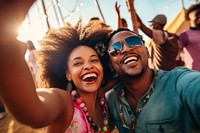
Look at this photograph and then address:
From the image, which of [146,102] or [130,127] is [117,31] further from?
[130,127]

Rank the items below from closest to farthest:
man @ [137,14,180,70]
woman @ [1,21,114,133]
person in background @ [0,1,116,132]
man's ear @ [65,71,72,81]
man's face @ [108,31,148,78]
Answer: person in background @ [0,1,116,132]
woman @ [1,21,114,133]
man's face @ [108,31,148,78]
man's ear @ [65,71,72,81]
man @ [137,14,180,70]

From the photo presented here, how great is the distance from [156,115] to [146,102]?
0.16m

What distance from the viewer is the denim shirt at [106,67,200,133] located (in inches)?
70.9

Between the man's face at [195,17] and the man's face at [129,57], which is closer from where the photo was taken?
the man's face at [129,57]

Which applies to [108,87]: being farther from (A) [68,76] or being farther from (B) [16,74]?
(B) [16,74]

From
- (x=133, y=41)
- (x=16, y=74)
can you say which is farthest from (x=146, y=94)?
(x=16, y=74)

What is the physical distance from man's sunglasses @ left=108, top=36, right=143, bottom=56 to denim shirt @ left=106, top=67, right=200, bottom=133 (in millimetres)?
348

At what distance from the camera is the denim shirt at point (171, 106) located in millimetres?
1801

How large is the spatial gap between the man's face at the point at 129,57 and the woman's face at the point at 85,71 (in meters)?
0.18

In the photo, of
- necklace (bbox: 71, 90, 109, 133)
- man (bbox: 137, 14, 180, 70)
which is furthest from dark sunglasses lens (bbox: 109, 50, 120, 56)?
man (bbox: 137, 14, 180, 70)

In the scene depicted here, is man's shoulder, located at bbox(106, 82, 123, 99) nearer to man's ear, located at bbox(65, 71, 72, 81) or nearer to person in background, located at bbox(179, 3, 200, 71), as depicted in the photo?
man's ear, located at bbox(65, 71, 72, 81)

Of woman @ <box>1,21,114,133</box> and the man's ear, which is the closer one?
woman @ <box>1,21,114,133</box>

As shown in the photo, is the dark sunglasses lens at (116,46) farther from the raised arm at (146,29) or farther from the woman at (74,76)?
the raised arm at (146,29)

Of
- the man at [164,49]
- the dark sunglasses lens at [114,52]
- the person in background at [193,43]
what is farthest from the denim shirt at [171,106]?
the man at [164,49]
